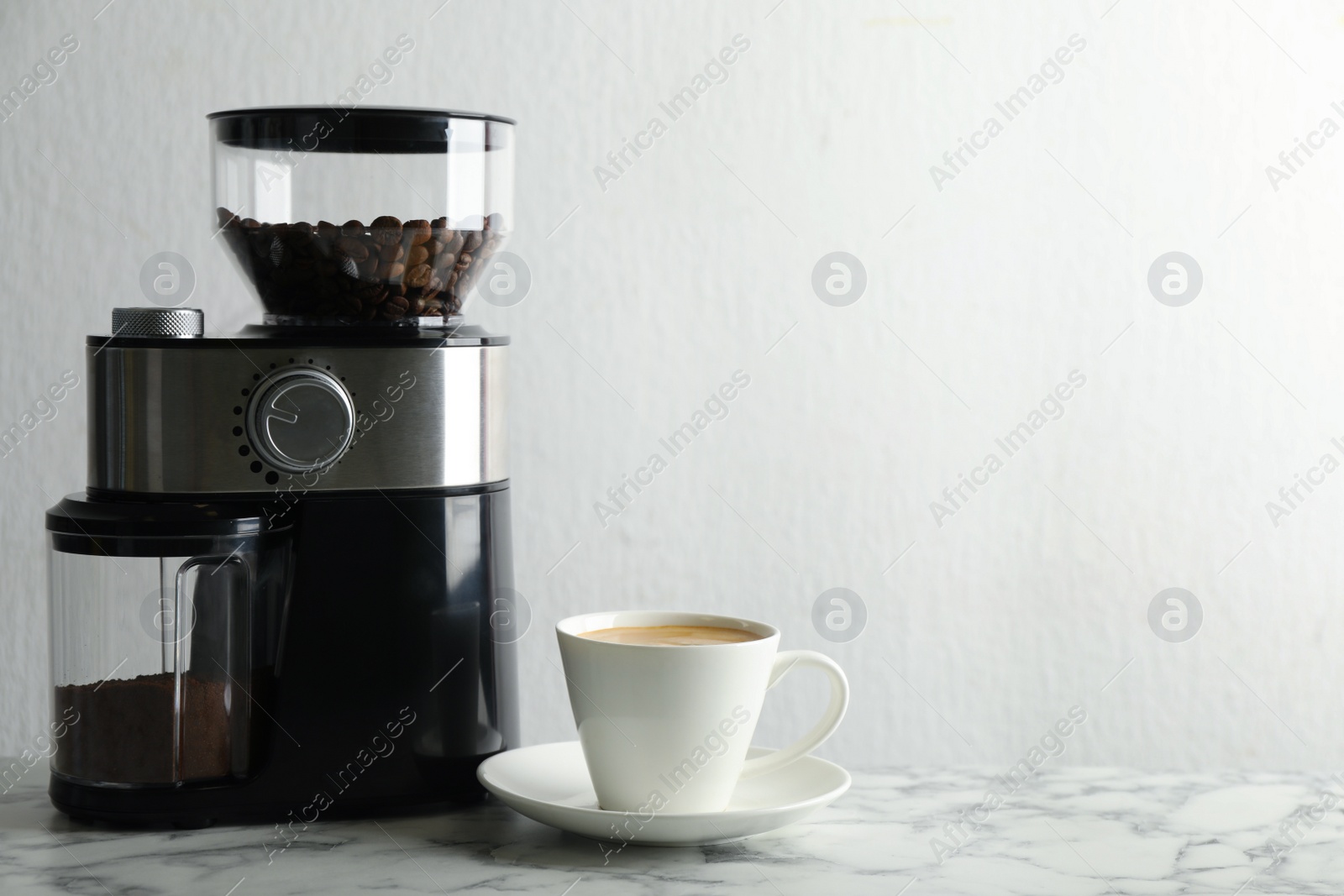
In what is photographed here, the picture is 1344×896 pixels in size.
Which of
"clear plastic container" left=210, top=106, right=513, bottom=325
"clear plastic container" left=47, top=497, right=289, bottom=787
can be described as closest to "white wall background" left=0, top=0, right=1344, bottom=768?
"clear plastic container" left=210, top=106, right=513, bottom=325

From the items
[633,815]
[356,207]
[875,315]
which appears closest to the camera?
[633,815]

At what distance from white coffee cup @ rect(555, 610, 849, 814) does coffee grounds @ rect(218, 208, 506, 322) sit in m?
0.22

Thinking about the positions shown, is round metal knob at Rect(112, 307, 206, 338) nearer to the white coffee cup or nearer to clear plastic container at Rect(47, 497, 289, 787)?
clear plastic container at Rect(47, 497, 289, 787)

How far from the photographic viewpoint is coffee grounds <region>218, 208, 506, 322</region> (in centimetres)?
69

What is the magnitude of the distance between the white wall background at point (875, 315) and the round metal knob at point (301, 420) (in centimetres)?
56

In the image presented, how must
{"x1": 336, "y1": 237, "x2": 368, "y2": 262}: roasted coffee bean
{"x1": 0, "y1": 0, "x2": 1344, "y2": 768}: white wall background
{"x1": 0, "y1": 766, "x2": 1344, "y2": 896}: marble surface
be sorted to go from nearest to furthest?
{"x1": 0, "y1": 766, "x2": 1344, "y2": 896}: marble surface → {"x1": 336, "y1": 237, "x2": 368, "y2": 262}: roasted coffee bean → {"x1": 0, "y1": 0, "x2": 1344, "y2": 768}: white wall background

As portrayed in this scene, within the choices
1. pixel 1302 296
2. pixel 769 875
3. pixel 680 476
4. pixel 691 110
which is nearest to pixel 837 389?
pixel 680 476

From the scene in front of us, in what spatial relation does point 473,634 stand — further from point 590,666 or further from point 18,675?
point 18,675

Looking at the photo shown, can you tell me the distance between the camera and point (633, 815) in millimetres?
615

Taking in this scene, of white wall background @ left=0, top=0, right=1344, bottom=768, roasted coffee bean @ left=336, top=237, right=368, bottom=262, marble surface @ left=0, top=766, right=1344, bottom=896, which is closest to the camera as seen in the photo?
marble surface @ left=0, top=766, right=1344, bottom=896

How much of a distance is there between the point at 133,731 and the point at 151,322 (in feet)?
0.72

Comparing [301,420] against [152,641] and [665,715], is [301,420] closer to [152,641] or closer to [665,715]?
[152,641]

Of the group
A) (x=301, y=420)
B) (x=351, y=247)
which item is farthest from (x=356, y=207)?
(x=301, y=420)

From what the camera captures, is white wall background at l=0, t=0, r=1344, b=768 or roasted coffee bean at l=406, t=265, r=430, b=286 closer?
roasted coffee bean at l=406, t=265, r=430, b=286
